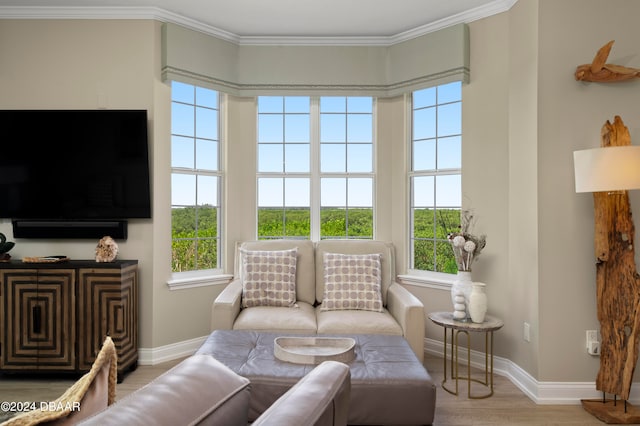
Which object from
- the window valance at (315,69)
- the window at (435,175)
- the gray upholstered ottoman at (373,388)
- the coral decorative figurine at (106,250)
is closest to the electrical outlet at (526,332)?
the window at (435,175)

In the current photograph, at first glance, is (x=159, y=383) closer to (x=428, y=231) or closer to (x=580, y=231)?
(x=580, y=231)

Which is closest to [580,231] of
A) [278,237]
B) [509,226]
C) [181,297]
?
[509,226]

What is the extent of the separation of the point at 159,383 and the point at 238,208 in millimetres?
3550

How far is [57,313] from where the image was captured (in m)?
3.29

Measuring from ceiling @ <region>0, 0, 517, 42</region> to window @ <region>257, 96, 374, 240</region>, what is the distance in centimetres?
70

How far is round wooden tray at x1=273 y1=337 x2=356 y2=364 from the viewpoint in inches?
93.6

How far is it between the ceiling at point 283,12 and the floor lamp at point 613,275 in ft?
5.13

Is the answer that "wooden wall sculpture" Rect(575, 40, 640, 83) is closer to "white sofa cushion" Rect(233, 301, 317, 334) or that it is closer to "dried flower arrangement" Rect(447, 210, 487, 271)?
"dried flower arrangement" Rect(447, 210, 487, 271)

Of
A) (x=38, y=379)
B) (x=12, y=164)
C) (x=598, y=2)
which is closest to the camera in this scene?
(x=598, y=2)

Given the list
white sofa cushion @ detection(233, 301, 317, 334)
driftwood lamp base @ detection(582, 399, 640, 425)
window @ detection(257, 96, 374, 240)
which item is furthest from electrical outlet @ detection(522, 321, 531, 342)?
window @ detection(257, 96, 374, 240)

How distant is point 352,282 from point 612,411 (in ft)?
6.14

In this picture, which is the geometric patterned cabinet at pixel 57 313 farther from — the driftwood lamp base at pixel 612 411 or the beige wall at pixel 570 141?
the driftwood lamp base at pixel 612 411

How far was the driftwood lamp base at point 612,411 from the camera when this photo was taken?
2676 millimetres

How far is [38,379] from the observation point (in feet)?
11.0
